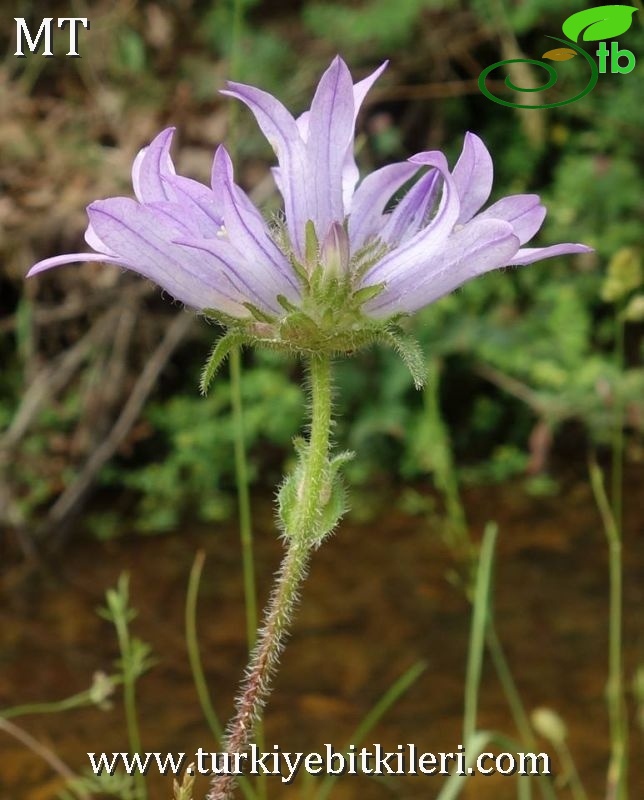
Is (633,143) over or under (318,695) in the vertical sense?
over

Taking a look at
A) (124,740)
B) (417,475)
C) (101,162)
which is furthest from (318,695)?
(101,162)

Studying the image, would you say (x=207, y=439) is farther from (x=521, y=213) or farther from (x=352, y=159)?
(x=521, y=213)

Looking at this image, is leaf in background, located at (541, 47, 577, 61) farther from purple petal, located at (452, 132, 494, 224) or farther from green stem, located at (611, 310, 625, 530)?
purple petal, located at (452, 132, 494, 224)

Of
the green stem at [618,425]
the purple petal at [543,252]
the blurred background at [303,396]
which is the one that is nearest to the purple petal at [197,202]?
the purple petal at [543,252]

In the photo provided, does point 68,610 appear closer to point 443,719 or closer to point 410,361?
point 443,719

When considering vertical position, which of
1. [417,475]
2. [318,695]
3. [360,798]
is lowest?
[360,798]

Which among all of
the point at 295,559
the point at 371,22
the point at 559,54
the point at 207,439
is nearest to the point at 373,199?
the point at 295,559

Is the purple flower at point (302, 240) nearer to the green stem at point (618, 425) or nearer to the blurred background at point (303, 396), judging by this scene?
the green stem at point (618, 425)
